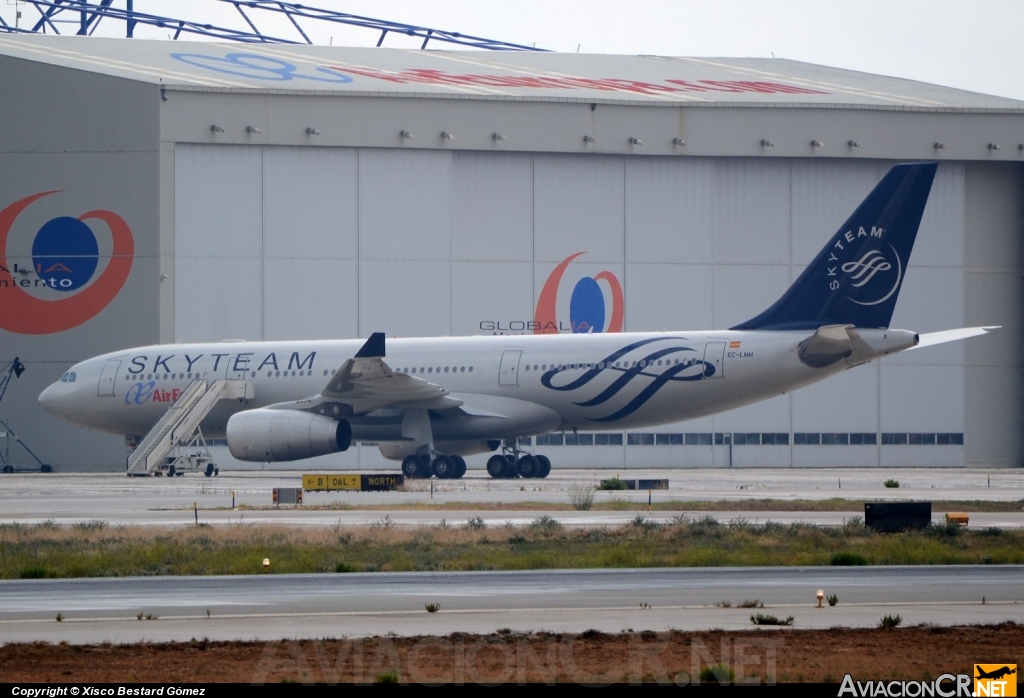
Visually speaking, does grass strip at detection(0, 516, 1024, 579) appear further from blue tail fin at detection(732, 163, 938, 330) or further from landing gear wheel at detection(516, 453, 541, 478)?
landing gear wheel at detection(516, 453, 541, 478)

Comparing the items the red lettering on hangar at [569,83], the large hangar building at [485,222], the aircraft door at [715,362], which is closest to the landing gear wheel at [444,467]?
the aircraft door at [715,362]

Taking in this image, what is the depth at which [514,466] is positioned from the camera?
3997 centimetres

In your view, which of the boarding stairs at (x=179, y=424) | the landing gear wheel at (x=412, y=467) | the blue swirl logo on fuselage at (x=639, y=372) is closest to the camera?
the blue swirl logo on fuselage at (x=639, y=372)

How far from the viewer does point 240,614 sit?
11.8m

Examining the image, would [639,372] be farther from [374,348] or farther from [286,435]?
[286,435]

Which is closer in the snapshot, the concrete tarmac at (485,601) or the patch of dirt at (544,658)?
the patch of dirt at (544,658)

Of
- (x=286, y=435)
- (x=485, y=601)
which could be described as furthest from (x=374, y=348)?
(x=485, y=601)

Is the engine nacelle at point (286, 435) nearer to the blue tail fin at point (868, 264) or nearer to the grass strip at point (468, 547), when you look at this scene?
the blue tail fin at point (868, 264)

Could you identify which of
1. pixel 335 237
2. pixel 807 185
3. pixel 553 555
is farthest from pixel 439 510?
pixel 807 185

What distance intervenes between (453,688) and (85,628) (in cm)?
428

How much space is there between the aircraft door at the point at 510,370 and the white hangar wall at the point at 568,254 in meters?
12.6

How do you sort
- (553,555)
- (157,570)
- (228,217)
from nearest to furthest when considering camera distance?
(157,570) → (553,555) → (228,217)

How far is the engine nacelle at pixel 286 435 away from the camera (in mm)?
36781

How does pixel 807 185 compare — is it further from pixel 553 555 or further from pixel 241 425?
pixel 553 555
